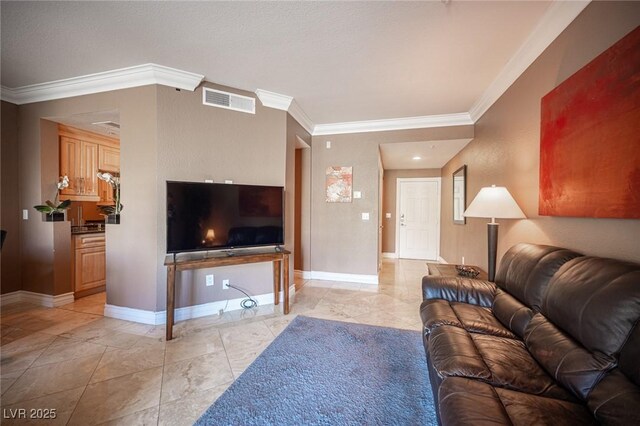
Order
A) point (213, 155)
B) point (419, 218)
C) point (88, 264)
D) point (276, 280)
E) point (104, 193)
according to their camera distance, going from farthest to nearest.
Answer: point (419, 218) → point (104, 193) → point (88, 264) → point (276, 280) → point (213, 155)

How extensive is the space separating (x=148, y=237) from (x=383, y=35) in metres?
2.95

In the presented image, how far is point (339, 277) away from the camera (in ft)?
13.2

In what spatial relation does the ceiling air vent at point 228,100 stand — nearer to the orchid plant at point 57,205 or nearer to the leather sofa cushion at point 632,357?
the orchid plant at point 57,205

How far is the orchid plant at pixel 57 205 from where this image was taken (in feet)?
9.20

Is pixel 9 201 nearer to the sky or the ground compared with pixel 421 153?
nearer to the ground

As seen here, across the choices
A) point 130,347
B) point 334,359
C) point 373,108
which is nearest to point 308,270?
point 334,359

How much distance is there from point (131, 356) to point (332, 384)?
169 centimetres

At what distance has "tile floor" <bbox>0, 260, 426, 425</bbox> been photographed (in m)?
1.45

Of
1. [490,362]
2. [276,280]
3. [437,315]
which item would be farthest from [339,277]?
[490,362]

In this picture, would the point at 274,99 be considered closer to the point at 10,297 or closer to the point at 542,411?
the point at 542,411

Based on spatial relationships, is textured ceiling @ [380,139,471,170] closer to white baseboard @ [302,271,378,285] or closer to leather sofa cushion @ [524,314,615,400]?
white baseboard @ [302,271,378,285]

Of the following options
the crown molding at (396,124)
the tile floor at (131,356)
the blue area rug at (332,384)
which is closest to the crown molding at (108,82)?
the crown molding at (396,124)

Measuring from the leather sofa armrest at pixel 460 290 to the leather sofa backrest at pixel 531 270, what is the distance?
123 mm

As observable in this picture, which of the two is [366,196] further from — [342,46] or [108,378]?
[108,378]
